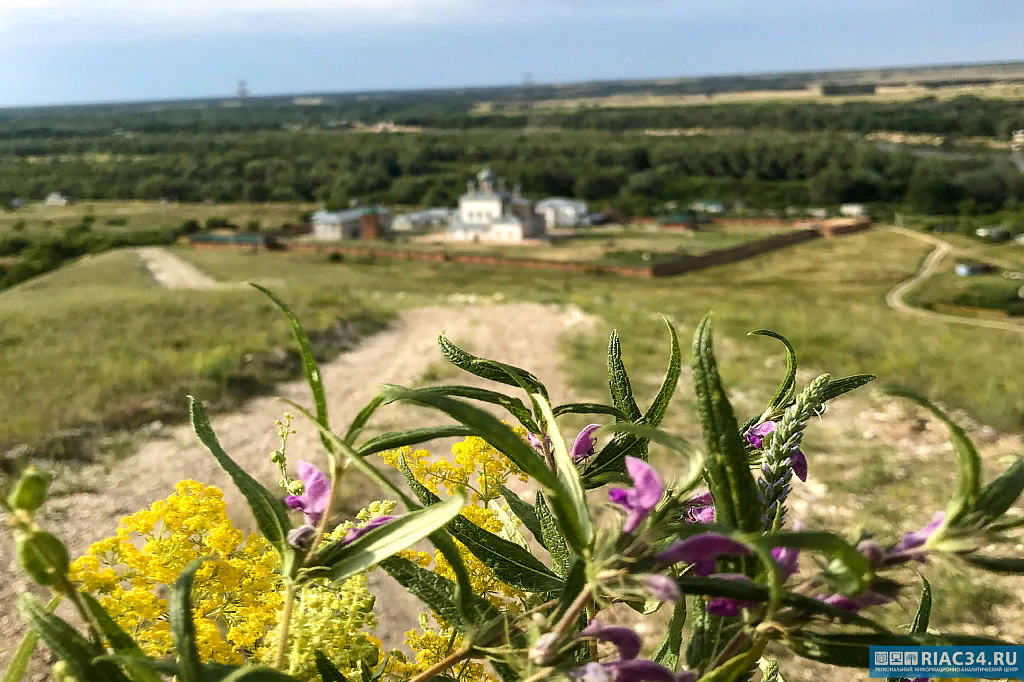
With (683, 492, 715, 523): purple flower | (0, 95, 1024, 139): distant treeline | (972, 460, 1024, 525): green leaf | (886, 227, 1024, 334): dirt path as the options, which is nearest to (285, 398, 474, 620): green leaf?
(683, 492, 715, 523): purple flower

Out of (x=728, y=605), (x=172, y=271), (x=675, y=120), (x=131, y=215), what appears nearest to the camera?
(x=728, y=605)

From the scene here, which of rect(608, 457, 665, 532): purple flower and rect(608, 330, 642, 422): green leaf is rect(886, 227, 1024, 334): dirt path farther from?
rect(608, 457, 665, 532): purple flower

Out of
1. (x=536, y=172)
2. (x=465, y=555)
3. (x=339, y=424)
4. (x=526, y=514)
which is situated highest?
(x=526, y=514)

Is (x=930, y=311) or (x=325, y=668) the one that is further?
(x=930, y=311)

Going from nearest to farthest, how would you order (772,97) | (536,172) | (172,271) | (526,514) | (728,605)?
(728,605) < (526,514) < (172,271) < (536,172) < (772,97)

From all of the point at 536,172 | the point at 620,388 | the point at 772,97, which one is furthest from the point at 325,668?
the point at 772,97

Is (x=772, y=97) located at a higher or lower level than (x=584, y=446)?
higher

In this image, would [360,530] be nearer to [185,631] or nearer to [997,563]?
[185,631]
